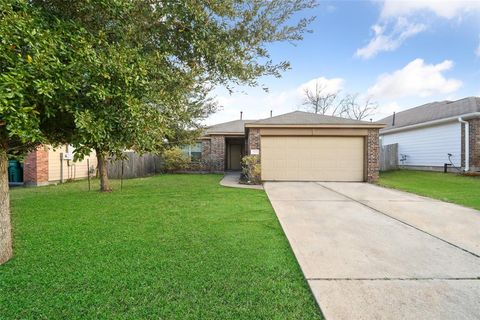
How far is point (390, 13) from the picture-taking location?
36.5 feet

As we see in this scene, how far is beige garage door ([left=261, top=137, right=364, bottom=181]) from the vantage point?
478 inches

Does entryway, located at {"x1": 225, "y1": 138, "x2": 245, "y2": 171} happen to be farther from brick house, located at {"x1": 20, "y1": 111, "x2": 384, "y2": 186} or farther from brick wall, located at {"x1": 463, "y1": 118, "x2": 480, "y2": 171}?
brick wall, located at {"x1": 463, "y1": 118, "x2": 480, "y2": 171}

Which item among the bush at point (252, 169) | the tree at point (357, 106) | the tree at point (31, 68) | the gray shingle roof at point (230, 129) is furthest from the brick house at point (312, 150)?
the tree at point (357, 106)

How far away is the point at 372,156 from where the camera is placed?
11.8m

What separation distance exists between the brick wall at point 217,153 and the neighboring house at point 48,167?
7.87 m

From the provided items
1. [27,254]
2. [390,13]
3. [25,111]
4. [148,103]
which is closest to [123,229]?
[27,254]

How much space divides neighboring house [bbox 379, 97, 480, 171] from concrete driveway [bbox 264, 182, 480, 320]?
915 cm

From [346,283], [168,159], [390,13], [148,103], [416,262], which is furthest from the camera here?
[168,159]

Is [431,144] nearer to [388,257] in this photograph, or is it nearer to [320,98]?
[388,257]

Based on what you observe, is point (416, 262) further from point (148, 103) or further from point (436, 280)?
point (148, 103)

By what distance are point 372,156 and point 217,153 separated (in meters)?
9.86

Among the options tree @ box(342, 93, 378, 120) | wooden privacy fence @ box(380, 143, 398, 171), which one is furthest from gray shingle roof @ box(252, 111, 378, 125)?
tree @ box(342, 93, 378, 120)

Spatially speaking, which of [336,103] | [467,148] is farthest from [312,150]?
[336,103]

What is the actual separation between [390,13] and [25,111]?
13.2 meters
